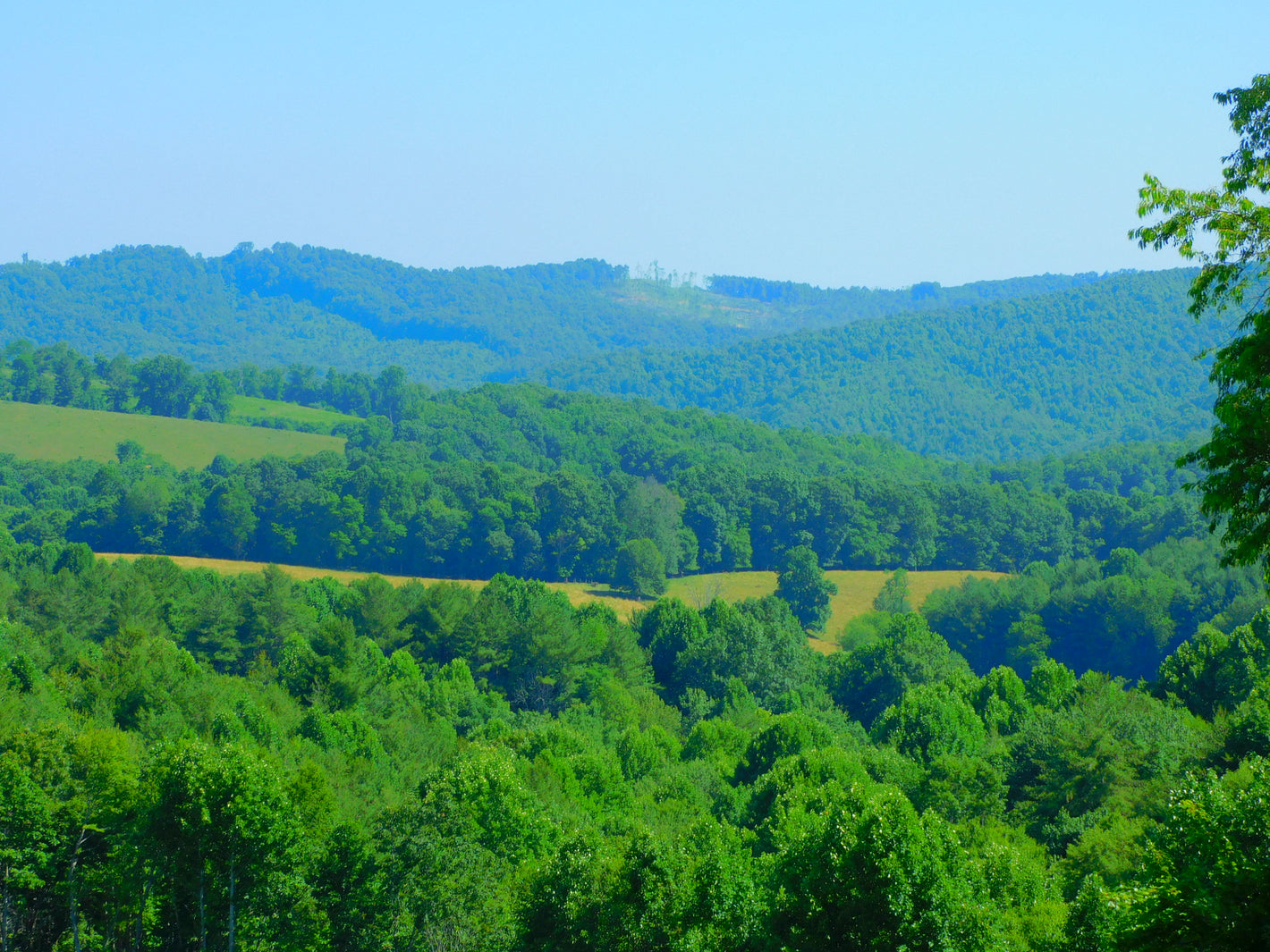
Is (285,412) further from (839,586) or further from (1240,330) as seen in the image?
(1240,330)

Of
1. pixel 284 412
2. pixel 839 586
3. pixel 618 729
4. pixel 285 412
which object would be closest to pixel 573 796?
pixel 618 729

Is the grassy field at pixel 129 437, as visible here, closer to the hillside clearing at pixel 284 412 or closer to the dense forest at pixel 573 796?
the hillside clearing at pixel 284 412

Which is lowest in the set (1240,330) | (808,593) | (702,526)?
(808,593)

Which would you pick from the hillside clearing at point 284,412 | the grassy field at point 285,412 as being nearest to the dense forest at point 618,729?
the hillside clearing at point 284,412

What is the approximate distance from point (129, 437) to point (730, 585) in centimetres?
8211

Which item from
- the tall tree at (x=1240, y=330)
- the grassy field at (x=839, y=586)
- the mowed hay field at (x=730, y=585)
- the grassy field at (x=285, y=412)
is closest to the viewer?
the tall tree at (x=1240, y=330)

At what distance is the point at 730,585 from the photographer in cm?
11188

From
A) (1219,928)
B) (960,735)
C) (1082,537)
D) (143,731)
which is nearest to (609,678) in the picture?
(960,735)

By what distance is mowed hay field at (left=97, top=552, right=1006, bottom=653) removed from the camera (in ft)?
Answer: 325

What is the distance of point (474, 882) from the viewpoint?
25250 millimetres

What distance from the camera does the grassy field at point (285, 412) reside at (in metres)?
178

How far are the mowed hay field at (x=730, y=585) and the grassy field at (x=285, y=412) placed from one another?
69972 mm

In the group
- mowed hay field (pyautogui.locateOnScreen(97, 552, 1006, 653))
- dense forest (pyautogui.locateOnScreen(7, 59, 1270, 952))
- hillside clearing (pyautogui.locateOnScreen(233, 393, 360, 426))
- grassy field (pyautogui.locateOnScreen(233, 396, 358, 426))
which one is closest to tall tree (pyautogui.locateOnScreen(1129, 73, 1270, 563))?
dense forest (pyautogui.locateOnScreen(7, 59, 1270, 952))

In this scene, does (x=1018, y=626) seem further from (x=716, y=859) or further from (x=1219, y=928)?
(x=1219, y=928)
